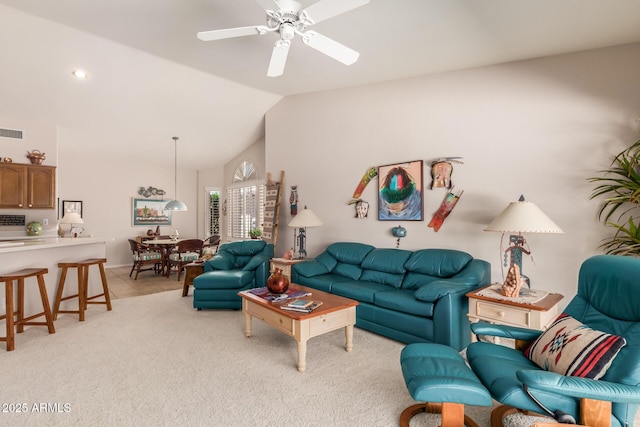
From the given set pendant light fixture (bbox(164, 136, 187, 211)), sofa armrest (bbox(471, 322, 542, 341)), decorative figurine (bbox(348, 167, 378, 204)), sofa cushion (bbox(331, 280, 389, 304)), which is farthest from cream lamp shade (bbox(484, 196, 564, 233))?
pendant light fixture (bbox(164, 136, 187, 211))

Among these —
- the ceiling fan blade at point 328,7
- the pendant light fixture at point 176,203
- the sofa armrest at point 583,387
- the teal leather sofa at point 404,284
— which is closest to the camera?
the sofa armrest at point 583,387

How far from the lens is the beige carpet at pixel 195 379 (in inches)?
83.7

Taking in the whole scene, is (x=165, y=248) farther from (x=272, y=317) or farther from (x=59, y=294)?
(x=272, y=317)

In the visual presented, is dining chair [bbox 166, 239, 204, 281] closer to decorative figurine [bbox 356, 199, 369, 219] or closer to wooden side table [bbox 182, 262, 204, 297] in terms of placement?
wooden side table [bbox 182, 262, 204, 297]

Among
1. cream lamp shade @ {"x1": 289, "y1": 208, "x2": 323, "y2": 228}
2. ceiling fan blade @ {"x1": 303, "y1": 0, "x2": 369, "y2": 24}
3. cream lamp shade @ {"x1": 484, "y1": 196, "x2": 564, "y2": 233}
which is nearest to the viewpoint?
ceiling fan blade @ {"x1": 303, "y1": 0, "x2": 369, "y2": 24}

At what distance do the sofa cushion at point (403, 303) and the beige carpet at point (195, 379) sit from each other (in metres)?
0.39

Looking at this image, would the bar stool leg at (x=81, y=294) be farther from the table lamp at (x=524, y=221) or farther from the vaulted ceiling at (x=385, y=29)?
the table lamp at (x=524, y=221)

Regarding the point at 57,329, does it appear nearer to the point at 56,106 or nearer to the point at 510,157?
the point at 56,106

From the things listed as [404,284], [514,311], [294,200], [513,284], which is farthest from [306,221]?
[514,311]

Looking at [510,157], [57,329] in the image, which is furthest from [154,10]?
[510,157]

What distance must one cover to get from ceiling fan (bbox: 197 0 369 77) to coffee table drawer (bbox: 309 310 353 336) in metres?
2.25

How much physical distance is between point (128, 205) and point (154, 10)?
646 cm

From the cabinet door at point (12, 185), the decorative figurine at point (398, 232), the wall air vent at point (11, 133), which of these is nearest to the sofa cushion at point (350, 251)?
the decorative figurine at point (398, 232)

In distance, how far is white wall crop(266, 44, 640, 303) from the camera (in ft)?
9.88
